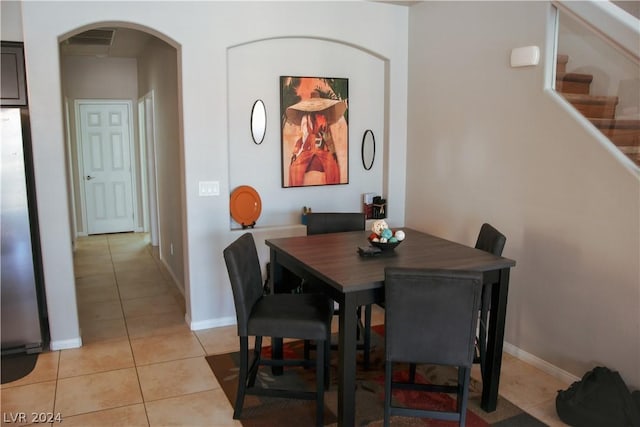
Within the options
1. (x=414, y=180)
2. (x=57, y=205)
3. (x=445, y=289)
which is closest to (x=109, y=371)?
(x=57, y=205)

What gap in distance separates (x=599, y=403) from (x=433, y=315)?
1.13 meters

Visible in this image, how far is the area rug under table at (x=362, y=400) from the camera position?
2.79m

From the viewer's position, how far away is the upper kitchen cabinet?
3.45 m

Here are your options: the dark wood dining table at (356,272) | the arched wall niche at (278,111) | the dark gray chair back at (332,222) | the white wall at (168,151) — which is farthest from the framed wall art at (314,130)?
the dark wood dining table at (356,272)

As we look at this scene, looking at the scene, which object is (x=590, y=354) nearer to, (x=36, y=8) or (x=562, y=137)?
(x=562, y=137)

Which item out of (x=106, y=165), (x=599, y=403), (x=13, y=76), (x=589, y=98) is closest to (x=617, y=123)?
(x=589, y=98)

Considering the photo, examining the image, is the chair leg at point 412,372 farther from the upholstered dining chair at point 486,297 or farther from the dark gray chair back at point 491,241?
the dark gray chair back at point 491,241

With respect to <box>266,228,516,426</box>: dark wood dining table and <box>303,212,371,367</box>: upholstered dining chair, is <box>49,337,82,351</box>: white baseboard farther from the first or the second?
<box>303,212,371,367</box>: upholstered dining chair

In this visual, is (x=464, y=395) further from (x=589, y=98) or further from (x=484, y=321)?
(x=589, y=98)

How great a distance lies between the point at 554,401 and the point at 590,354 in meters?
0.37

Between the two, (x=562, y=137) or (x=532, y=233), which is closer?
(x=562, y=137)

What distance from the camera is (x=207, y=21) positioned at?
12.5ft

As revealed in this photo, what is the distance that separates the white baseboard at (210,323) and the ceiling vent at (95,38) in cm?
338

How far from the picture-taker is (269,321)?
270cm
